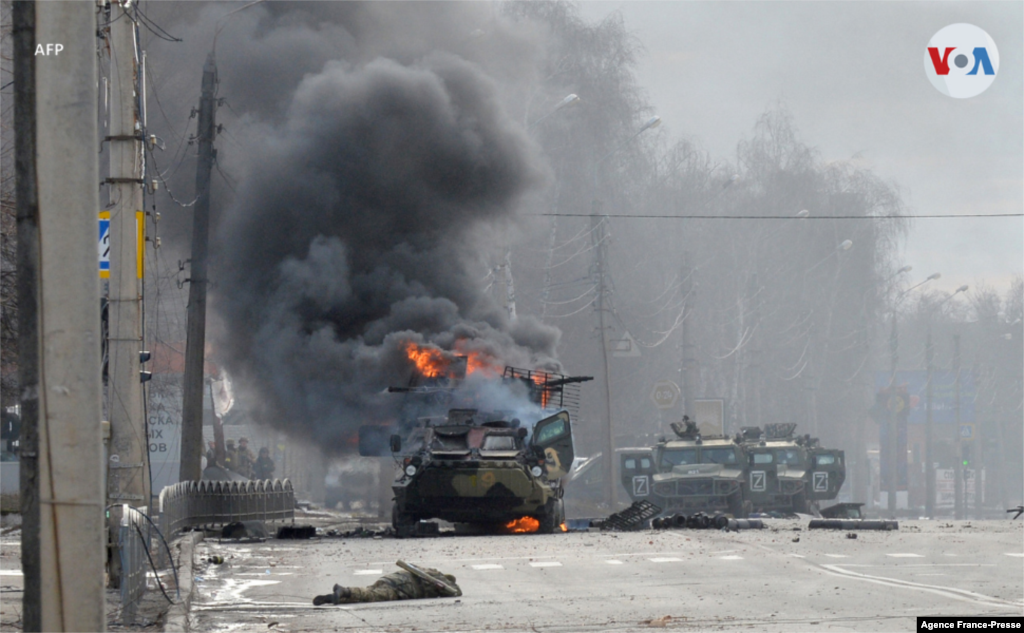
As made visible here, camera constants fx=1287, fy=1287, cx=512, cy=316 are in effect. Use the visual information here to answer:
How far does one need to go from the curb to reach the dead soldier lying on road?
3.34ft

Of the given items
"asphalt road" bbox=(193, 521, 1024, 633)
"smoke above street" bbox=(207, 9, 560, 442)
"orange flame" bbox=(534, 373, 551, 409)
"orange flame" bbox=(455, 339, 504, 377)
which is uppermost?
"smoke above street" bbox=(207, 9, 560, 442)

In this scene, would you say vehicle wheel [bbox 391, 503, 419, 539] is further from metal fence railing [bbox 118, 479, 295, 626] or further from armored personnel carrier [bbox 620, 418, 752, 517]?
armored personnel carrier [bbox 620, 418, 752, 517]

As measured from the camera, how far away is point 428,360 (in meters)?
21.8

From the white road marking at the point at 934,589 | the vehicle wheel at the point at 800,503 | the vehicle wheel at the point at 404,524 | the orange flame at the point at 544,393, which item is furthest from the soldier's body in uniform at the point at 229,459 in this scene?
the white road marking at the point at 934,589

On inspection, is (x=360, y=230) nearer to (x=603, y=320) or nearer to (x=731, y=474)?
(x=731, y=474)

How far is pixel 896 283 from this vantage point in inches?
2670

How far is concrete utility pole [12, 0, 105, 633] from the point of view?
5.31 metres

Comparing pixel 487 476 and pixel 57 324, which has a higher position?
pixel 57 324

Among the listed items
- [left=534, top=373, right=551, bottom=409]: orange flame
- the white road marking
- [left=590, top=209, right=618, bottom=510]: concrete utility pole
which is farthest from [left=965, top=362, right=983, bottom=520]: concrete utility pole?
the white road marking

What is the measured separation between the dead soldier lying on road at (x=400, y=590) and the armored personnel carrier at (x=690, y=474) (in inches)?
656

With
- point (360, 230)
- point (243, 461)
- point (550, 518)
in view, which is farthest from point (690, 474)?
point (243, 461)

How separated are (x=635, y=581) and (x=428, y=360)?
11223 millimetres

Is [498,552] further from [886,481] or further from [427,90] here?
[886,481]

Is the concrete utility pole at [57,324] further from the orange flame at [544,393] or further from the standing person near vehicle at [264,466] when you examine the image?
the standing person near vehicle at [264,466]
